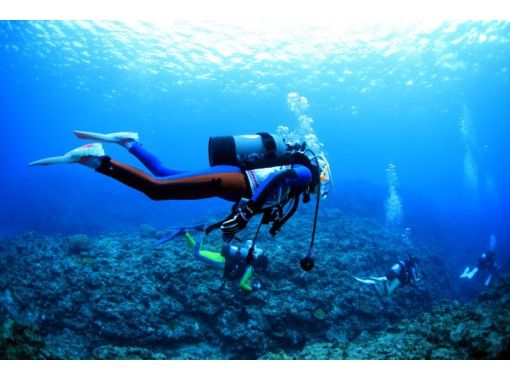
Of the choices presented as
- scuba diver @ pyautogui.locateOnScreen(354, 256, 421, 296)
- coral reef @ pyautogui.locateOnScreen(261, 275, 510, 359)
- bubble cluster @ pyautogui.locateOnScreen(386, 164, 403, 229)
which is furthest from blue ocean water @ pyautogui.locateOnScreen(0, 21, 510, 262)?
coral reef @ pyautogui.locateOnScreen(261, 275, 510, 359)

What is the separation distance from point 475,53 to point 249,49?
22367mm

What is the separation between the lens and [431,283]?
1209cm

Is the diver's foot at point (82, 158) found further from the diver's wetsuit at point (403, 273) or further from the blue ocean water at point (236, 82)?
the blue ocean water at point (236, 82)

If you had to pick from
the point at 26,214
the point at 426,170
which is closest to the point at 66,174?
the point at 26,214

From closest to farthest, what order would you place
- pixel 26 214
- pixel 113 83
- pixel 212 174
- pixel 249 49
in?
pixel 212 174, pixel 249 49, pixel 26 214, pixel 113 83

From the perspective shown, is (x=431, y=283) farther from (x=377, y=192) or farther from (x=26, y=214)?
(x=26, y=214)

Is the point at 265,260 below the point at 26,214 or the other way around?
the other way around

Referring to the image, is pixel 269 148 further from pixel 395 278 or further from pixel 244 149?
pixel 395 278

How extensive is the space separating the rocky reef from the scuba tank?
336 cm

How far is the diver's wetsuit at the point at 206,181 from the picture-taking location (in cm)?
285

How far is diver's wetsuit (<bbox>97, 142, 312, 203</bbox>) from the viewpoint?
2846mm

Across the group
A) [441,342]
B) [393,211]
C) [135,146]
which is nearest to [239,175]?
[135,146]

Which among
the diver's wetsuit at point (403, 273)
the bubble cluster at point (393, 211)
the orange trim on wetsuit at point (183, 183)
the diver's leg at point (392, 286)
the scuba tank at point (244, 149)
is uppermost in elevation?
the scuba tank at point (244, 149)

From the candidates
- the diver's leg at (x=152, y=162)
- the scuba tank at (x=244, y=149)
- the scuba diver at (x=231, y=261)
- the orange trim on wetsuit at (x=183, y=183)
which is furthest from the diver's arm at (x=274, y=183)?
the scuba diver at (x=231, y=261)
